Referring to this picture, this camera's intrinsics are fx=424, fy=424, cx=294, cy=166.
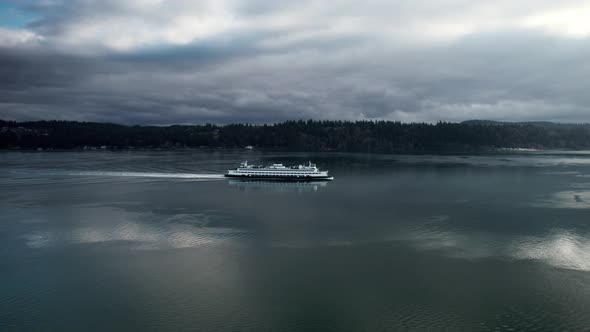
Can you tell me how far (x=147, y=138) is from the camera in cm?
18475

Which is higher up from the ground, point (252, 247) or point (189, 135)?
point (189, 135)

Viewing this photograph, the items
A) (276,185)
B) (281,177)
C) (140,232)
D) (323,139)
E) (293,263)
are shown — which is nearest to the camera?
(293,263)

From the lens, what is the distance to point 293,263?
Answer: 22.2 m

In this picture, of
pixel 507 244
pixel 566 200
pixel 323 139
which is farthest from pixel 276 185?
pixel 323 139

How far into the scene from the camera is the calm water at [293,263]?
16109mm

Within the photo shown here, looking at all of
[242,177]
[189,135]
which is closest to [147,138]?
[189,135]

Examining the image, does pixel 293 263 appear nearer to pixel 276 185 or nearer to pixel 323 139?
pixel 276 185

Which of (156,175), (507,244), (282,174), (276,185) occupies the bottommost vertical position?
(507,244)

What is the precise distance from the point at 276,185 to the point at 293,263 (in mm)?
35947

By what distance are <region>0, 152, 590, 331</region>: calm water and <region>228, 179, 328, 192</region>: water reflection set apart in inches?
391

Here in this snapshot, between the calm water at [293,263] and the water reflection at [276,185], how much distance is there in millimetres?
9921

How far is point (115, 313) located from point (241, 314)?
4.89 m

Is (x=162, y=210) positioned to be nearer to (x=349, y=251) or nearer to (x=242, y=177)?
(x=349, y=251)

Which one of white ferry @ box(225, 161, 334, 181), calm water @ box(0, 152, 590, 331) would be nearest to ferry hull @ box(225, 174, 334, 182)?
white ferry @ box(225, 161, 334, 181)
